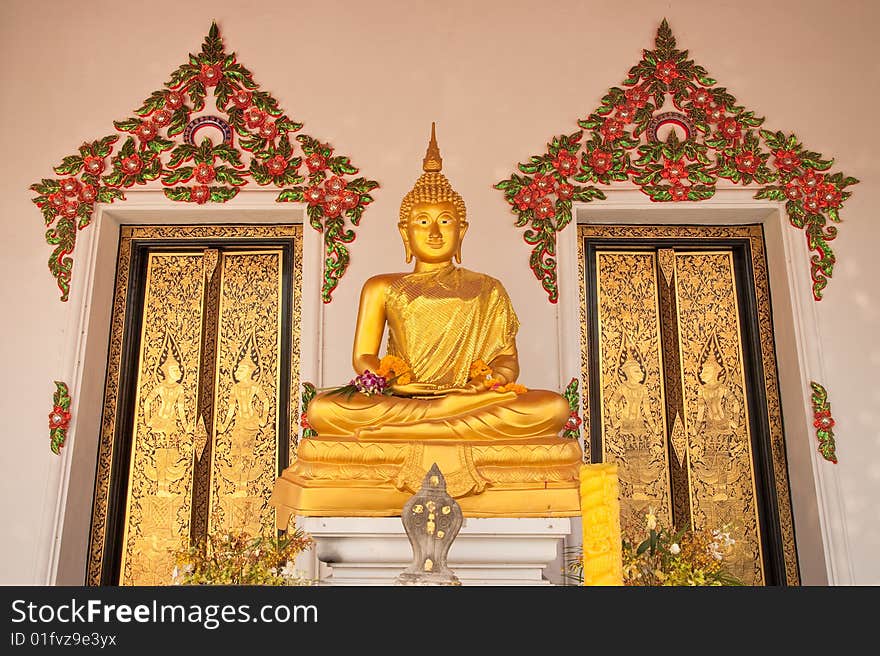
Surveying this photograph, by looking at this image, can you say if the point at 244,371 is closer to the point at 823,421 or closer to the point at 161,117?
the point at 161,117

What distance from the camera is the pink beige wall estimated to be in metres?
4.90

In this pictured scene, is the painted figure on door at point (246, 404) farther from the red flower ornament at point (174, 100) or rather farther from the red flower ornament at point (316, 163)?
the red flower ornament at point (174, 100)

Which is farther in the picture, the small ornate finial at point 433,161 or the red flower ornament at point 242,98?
the red flower ornament at point 242,98

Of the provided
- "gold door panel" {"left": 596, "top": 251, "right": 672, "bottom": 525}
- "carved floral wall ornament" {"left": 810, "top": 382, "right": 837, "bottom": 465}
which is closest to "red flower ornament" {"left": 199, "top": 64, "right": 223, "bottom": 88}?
"gold door panel" {"left": 596, "top": 251, "right": 672, "bottom": 525}

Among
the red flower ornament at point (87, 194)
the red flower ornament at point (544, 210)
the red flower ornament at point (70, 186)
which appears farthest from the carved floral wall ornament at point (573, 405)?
the red flower ornament at point (70, 186)

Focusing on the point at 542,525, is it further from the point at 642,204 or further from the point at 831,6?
the point at 831,6

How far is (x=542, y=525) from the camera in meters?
3.31

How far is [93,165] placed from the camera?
5.11 meters

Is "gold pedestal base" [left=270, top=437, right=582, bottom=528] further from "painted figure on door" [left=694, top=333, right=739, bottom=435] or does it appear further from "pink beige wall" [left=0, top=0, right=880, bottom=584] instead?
"painted figure on door" [left=694, top=333, right=739, bottom=435]

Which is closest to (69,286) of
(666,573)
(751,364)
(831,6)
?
(666,573)

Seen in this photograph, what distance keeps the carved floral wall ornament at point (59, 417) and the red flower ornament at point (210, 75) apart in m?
1.88

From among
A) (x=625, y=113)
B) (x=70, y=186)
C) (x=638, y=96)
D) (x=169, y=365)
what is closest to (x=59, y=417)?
(x=169, y=365)

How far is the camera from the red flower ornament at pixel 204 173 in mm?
5090

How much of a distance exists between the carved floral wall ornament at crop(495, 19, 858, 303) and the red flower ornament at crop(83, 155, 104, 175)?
2257 mm
